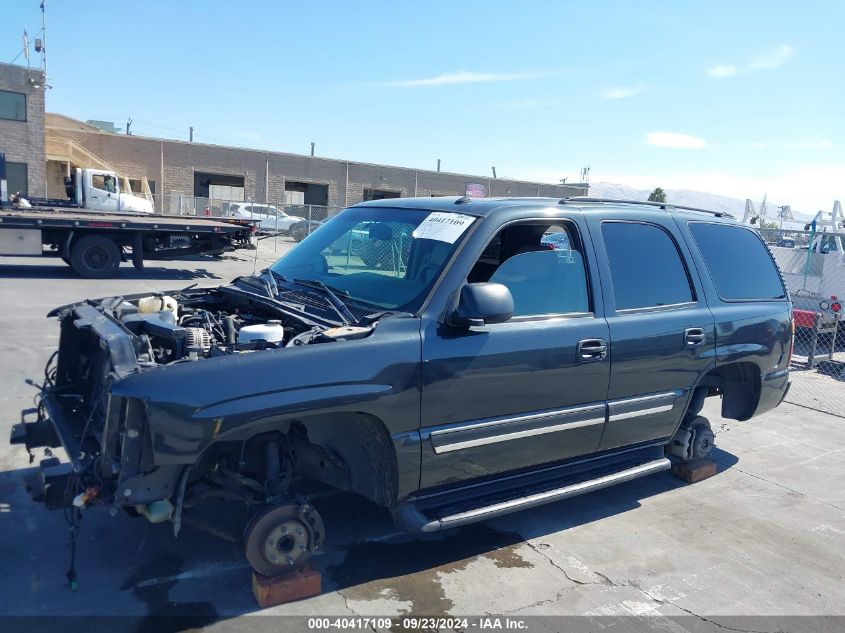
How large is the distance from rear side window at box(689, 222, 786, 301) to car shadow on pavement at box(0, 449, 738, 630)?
190 centimetres

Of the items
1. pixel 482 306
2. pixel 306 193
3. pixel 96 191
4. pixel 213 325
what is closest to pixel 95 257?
pixel 96 191

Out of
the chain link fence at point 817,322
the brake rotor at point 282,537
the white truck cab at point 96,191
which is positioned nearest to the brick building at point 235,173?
the white truck cab at point 96,191

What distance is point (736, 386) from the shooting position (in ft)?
17.9

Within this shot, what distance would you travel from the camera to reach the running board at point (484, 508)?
3.47 meters

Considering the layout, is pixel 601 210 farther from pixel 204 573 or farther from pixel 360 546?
pixel 204 573

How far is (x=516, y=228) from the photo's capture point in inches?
177

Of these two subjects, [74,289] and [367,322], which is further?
[74,289]

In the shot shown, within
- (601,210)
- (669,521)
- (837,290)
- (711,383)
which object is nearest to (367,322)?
(601,210)

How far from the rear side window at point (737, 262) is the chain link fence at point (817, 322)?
120 inches

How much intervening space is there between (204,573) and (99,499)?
814mm

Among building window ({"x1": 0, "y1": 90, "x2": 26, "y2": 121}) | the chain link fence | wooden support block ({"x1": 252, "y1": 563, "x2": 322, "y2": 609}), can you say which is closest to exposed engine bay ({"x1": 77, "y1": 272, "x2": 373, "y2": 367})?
wooden support block ({"x1": 252, "y1": 563, "x2": 322, "y2": 609})

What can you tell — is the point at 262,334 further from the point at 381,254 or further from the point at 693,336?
the point at 693,336

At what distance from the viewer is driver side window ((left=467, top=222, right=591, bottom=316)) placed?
13.0 ft

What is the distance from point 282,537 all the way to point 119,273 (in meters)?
14.9
